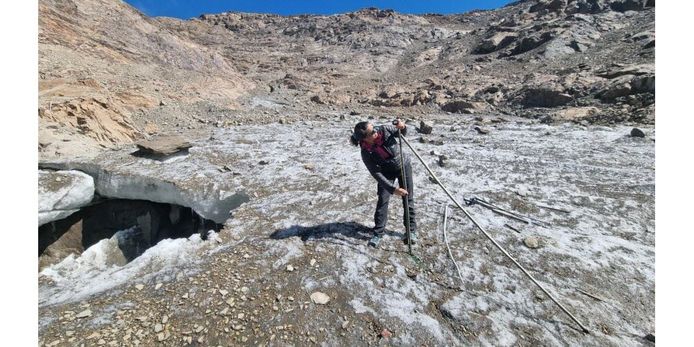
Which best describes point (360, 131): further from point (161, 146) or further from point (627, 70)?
point (627, 70)

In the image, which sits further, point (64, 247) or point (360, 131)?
point (64, 247)

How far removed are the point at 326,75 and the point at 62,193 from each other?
2318 cm

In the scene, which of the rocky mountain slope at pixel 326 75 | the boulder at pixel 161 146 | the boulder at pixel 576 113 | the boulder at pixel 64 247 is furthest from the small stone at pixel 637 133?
the boulder at pixel 64 247

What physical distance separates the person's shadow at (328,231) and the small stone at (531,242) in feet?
5.83

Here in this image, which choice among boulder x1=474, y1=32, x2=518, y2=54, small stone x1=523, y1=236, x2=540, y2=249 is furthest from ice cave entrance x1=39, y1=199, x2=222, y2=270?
boulder x1=474, y1=32, x2=518, y2=54

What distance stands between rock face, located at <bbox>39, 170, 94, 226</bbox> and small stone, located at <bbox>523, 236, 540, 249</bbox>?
7.67 meters

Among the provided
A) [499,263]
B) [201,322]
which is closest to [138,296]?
[201,322]

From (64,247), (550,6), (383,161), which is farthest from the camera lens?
(550,6)

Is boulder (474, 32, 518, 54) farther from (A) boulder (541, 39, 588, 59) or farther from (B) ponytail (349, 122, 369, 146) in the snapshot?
(B) ponytail (349, 122, 369, 146)

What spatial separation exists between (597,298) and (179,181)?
6.99m

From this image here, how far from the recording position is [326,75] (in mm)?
27875

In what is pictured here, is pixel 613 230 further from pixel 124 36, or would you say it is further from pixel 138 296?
pixel 124 36

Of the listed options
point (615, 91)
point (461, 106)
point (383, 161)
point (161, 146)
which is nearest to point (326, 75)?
point (461, 106)

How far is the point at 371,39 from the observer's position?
121 feet
